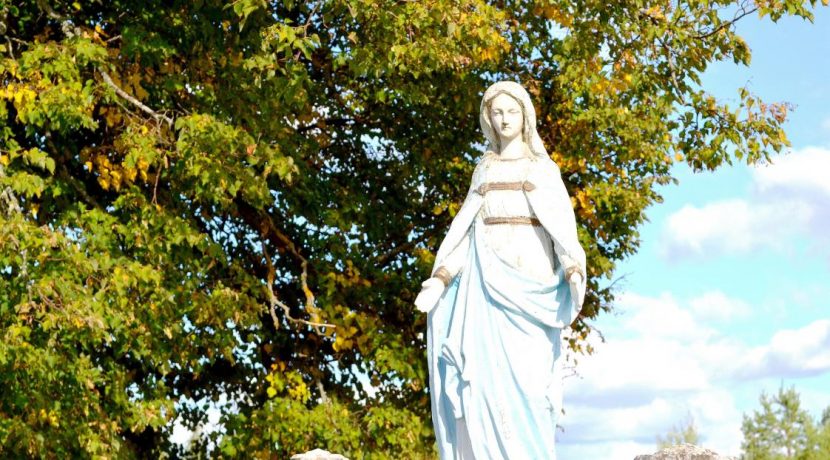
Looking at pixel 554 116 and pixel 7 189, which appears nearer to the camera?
pixel 7 189

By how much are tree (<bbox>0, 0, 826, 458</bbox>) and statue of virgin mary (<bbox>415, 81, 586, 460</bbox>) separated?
346 cm

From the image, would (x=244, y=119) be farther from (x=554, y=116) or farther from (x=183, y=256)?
(x=554, y=116)

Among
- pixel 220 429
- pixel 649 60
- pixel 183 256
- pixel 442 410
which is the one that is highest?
pixel 649 60

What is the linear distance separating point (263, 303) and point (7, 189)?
3.19m

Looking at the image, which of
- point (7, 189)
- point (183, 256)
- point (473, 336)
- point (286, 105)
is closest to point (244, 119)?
point (286, 105)

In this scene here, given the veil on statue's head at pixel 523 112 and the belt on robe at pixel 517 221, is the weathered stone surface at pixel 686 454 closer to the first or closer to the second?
the belt on robe at pixel 517 221

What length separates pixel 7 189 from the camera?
11.3 meters

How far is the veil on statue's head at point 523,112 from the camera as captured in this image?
26.6 ft

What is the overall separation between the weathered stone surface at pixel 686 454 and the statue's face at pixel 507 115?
89.0 inches

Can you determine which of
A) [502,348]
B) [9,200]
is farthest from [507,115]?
[9,200]

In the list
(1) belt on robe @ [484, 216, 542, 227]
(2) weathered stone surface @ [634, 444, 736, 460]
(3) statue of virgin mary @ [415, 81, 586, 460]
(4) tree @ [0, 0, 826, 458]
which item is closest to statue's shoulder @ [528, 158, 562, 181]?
(3) statue of virgin mary @ [415, 81, 586, 460]

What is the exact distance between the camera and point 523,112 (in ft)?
26.7

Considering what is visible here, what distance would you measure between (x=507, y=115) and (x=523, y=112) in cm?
11

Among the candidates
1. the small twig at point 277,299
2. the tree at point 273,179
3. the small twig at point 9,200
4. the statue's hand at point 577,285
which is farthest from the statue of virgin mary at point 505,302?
the small twig at point 277,299
